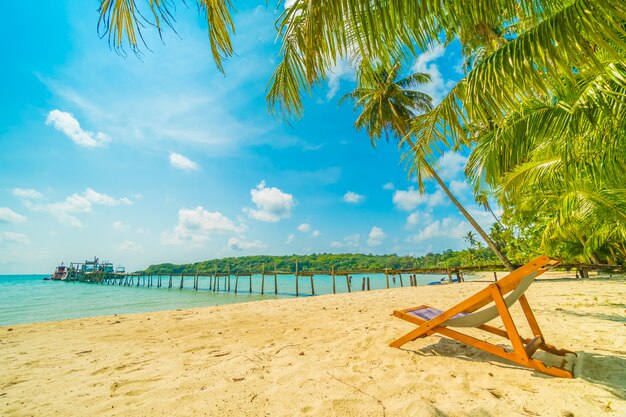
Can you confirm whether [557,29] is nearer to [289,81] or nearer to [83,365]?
[289,81]

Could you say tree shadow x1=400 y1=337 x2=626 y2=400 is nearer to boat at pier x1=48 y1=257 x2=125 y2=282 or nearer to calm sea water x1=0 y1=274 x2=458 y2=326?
calm sea water x1=0 y1=274 x2=458 y2=326

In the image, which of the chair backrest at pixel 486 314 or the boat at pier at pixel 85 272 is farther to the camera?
the boat at pier at pixel 85 272

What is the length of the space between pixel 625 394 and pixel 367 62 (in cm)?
299

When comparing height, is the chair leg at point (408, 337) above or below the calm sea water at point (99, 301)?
above

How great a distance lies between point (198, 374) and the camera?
8.43 ft

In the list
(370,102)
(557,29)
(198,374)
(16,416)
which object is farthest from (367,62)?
(370,102)

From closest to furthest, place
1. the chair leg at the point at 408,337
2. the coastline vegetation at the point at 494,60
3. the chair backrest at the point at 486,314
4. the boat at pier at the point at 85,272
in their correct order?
1. the coastline vegetation at the point at 494,60
2. the chair backrest at the point at 486,314
3. the chair leg at the point at 408,337
4. the boat at pier at the point at 85,272

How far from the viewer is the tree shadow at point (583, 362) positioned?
2.01 m

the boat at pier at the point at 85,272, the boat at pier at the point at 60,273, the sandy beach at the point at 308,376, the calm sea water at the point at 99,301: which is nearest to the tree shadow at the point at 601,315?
the sandy beach at the point at 308,376

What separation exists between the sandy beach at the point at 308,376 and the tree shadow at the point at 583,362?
0.04ft

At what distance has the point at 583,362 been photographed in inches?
93.9

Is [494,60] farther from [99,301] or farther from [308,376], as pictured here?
[99,301]

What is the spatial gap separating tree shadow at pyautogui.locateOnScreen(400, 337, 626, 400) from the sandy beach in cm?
1

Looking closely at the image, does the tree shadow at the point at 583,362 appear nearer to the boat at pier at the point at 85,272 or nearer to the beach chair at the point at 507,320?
the beach chair at the point at 507,320
